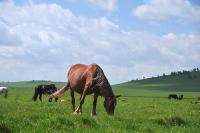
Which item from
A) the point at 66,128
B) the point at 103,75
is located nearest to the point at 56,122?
the point at 66,128

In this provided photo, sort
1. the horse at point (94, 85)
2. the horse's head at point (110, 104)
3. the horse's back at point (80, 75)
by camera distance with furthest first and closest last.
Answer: the horse's back at point (80, 75) → the horse at point (94, 85) → the horse's head at point (110, 104)

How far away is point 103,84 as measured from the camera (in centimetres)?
2117

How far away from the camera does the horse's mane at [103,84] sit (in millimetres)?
21125

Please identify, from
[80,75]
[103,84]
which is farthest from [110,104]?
[80,75]

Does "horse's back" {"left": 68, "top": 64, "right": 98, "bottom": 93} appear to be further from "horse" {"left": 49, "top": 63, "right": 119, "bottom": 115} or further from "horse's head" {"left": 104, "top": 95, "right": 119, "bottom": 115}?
"horse's head" {"left": 104, "top": 95, "right": 119, "bottom": 115}

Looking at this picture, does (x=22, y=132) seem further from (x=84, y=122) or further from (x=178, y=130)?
(x=178, y=130)

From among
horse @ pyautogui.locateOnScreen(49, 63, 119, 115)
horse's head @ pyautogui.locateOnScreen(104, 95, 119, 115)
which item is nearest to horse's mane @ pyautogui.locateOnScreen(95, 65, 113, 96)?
horse @ pyautogui.locateOnScreen(49, 63, 119, 115)

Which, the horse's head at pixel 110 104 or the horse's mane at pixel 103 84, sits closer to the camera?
the horse's head at pixel 110 104

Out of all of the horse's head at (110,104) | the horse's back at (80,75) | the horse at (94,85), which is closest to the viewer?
the horse's head at (110,104)

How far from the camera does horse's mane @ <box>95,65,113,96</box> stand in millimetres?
21125

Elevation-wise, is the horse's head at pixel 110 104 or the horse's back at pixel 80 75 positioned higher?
the horse's back at pixel 80 75

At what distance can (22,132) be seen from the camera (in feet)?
42.4

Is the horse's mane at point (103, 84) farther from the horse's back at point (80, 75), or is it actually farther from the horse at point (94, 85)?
the horse's back at point (80, 75)

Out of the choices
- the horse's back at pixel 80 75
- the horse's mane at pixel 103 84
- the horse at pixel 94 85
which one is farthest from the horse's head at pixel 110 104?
the horse's back at pixel 80 75
